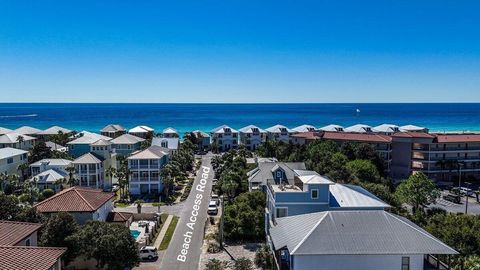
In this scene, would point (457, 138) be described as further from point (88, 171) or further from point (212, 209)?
point (88, 171)

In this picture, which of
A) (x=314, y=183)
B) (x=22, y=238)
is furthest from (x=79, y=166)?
(x=314, y=183)

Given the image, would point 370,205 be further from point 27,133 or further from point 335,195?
point 27,133

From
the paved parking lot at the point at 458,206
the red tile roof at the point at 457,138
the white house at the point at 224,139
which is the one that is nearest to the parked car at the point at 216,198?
the paved parking lot at the point at 458,206

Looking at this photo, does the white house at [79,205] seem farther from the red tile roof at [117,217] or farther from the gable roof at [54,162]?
the gable roof at [54,162]

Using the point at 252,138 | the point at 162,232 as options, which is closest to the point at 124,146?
the point at 252,138

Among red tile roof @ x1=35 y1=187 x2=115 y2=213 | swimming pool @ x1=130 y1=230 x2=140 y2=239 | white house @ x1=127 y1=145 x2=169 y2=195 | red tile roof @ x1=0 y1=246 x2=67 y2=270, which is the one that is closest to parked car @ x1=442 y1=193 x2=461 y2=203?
white house @ x1=127 y1=145 x2=169 y2=195
